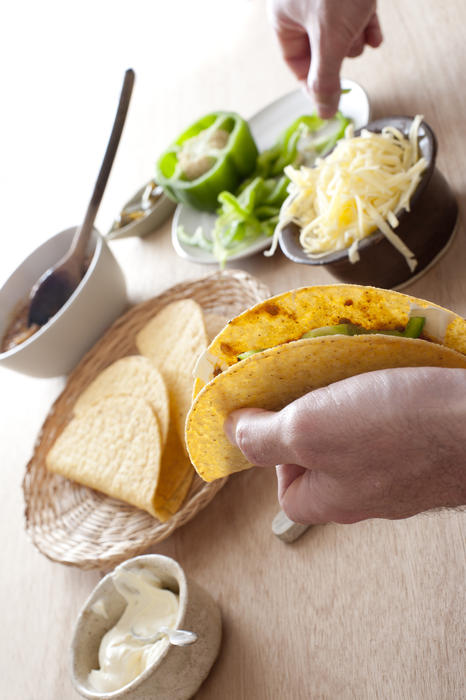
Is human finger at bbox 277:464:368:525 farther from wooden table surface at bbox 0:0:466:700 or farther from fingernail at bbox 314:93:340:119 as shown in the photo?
fingernail at bbox 314:93:340:119

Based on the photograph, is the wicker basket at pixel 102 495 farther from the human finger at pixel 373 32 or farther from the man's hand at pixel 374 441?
the human finger at pixel 373 32

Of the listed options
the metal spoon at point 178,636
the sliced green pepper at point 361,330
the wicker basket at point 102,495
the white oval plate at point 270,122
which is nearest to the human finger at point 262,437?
the sliced green pepper at point 361,330

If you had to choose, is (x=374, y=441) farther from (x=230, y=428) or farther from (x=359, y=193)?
(x=359, y=193)

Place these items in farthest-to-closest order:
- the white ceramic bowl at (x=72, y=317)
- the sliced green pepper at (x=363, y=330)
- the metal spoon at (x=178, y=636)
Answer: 1. the white ceramic bowl at (x=72, y=317)
2. the metal spoon at (x=178, y=636)
3. the sliced green pepper at (x=363, y=330)

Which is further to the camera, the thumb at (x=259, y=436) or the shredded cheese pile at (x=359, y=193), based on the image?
the shredded cheese pile at (x=359, y=193)

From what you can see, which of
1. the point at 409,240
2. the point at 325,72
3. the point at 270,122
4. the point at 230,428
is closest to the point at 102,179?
the point at 270,122

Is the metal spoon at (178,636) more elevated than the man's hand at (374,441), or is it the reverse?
the man's hand at (374,441)
